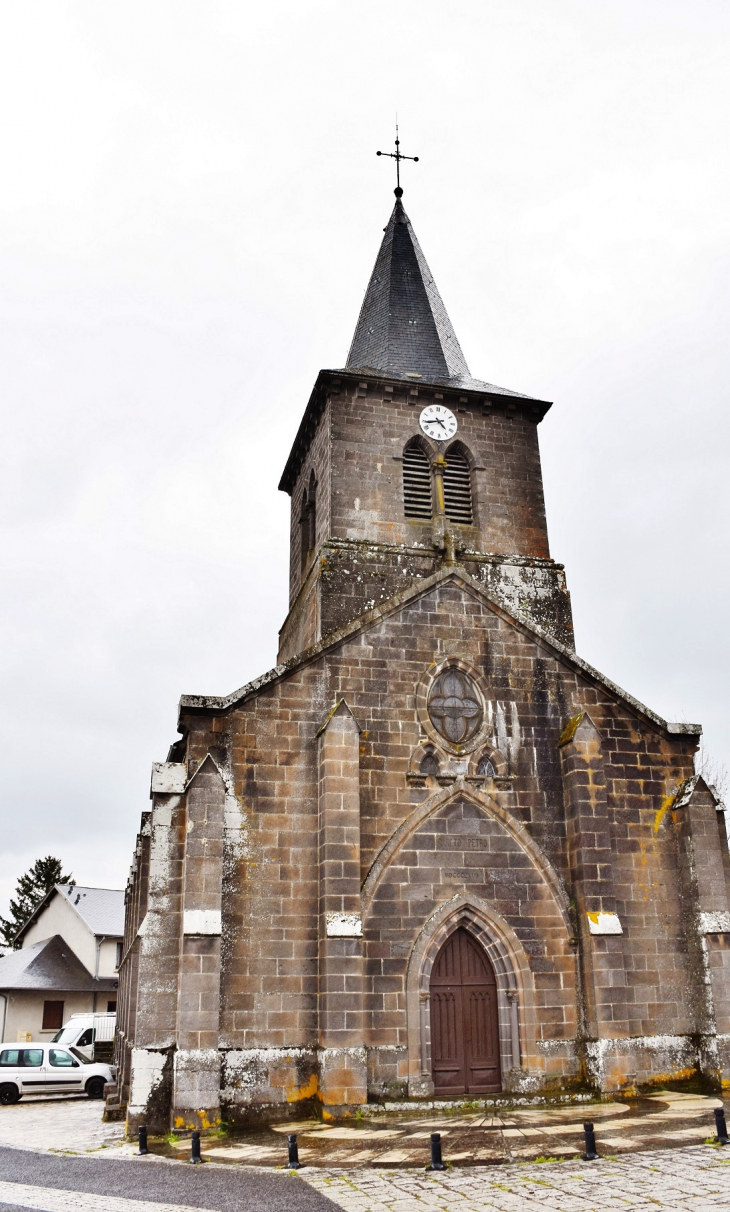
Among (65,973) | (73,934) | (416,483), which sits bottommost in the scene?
(65,973)

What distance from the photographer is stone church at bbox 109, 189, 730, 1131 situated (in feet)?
43.6

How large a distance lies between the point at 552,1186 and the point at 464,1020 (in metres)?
5.50

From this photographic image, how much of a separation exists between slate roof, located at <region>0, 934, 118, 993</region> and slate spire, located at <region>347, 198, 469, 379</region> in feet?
83.7

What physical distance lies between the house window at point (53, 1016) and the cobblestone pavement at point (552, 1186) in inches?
1166

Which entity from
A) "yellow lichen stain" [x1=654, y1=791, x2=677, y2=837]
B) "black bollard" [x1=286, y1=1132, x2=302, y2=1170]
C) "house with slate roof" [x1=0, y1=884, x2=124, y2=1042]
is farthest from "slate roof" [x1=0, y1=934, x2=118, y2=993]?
"black bollard" [x1=286, y1=1132, x2=302, y2=1170]

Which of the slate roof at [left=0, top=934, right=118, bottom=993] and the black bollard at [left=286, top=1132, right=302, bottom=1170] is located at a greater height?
the slate roof at [left=0, top=934, right=118, bottom=993]

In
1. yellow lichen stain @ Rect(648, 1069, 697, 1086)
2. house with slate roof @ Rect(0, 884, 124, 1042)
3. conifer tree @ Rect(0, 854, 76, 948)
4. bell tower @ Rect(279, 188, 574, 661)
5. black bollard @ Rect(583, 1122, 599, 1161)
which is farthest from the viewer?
conifer tree @ Rect(0, 854, 76, 948)

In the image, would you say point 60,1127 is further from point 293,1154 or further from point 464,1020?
point 293,1154

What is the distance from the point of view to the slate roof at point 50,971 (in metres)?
34.9

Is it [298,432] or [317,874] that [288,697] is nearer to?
[317,874]

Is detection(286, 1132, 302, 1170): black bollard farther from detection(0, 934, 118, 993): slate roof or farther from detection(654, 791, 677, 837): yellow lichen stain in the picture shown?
detection(0, 934, 118, 993): slate roof

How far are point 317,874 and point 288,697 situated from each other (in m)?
2.76

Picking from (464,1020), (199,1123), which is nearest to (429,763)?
(464,1020)

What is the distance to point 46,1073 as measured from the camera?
22797 millimetres
